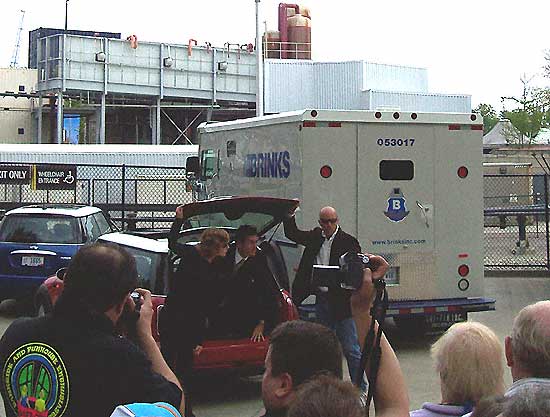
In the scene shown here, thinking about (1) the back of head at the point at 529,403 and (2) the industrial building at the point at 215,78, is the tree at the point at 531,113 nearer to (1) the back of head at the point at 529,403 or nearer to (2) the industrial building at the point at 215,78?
(2) the industrial building at the point at 215,78

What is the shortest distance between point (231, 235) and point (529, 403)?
23.6ft

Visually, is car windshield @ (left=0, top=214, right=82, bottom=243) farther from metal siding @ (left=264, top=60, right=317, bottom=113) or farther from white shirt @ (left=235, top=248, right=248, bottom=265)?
metal siding @ (left=264, top=60, right=317, bottom=113)

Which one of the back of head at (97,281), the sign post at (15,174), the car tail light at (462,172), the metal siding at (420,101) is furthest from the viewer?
the metal siding at (420,101)

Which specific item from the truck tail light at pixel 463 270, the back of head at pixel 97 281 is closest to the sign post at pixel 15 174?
the truck tail light at pixel 463 270

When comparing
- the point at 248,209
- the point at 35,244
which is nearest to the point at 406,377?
the point at 248,209

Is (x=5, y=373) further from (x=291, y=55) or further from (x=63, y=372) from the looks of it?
(x=291, y=55)

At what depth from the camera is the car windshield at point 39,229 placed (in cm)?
1351

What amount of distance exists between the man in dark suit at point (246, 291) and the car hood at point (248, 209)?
0.62 feet

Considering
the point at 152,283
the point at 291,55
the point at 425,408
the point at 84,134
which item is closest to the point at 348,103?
the point at 291,55

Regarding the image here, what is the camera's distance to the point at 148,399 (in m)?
3.16

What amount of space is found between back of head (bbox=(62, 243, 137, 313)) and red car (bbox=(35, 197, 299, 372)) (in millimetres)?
4595

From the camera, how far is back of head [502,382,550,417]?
2.16m

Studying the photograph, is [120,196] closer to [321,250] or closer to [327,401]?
[321,250]

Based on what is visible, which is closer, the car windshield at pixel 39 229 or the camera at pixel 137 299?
the camera at pixel 137 299
